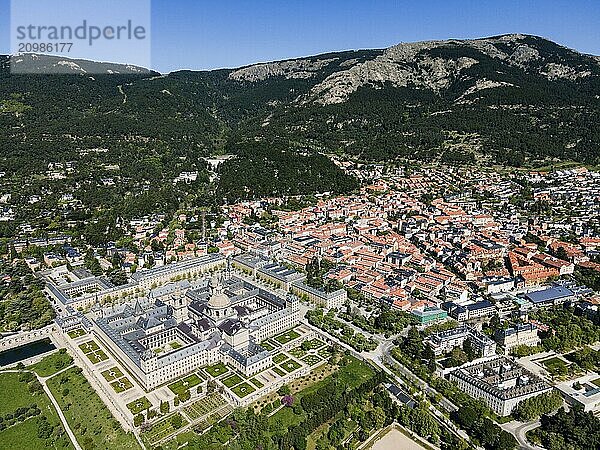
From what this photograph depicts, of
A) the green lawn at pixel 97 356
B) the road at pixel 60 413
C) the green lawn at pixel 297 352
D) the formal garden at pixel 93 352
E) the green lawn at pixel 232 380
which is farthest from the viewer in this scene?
the green lawn at pixel 297 352

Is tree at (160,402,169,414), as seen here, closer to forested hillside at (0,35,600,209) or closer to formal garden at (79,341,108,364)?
formal garden at (79,341,108,364)

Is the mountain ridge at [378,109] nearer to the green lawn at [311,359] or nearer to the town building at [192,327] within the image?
the town building at [192,327]

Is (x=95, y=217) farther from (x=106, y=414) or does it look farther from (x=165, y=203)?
(x=106, y=414)

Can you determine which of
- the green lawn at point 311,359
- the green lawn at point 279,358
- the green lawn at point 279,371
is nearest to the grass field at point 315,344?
the green lawn at point 311,359

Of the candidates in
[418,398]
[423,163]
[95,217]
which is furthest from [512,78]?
[418,398]

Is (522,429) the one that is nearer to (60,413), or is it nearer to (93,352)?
(60,413)

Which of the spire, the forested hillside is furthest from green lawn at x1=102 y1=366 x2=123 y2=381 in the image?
the forested hillside
